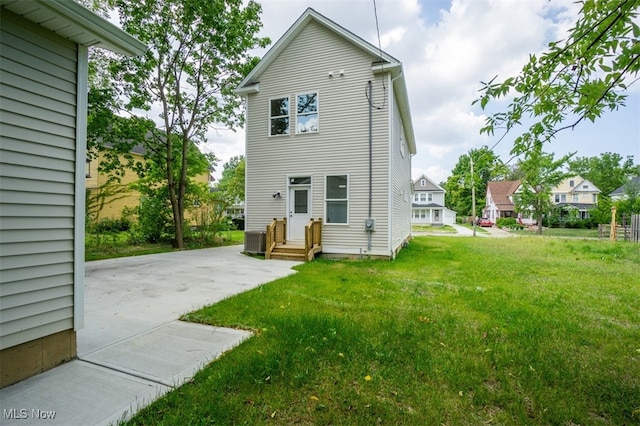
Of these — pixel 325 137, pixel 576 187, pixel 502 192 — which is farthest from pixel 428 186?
pixel 325 137

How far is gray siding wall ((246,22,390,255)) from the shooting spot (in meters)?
8.58

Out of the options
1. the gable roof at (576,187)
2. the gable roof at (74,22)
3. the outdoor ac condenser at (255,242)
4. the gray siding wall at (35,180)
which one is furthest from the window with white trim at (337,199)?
the gable roof at (576,187)

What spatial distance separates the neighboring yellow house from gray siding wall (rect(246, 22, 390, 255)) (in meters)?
4.71

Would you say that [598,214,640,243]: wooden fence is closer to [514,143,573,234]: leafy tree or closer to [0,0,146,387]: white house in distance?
[514,143,573,234]: leafy tree

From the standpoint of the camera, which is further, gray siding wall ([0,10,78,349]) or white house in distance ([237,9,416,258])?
white house in distance ([237,9,416,258])

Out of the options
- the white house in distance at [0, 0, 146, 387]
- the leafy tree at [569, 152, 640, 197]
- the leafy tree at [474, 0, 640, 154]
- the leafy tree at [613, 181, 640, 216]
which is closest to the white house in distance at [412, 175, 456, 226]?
the leafy tree at [613, 181, 640, 216]

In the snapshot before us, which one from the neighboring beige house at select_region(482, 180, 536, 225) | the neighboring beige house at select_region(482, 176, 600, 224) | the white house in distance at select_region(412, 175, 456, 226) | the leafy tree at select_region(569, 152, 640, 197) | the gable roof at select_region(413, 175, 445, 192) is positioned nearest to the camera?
the white house in distance at select_region(412, 175, 456, 226)

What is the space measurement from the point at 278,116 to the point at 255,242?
414 cm

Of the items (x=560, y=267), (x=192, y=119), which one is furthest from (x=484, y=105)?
(x=192, y=119)

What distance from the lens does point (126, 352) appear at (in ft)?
9.45

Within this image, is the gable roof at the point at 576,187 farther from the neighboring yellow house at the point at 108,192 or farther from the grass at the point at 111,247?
the grass at the point at 111,247

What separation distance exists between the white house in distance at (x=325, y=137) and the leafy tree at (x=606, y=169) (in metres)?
50.0

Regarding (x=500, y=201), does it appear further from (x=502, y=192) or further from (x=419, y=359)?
(x=419, y=359)

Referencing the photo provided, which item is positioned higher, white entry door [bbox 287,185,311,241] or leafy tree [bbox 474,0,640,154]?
leafy tree [bbox 474,0,640,154]
